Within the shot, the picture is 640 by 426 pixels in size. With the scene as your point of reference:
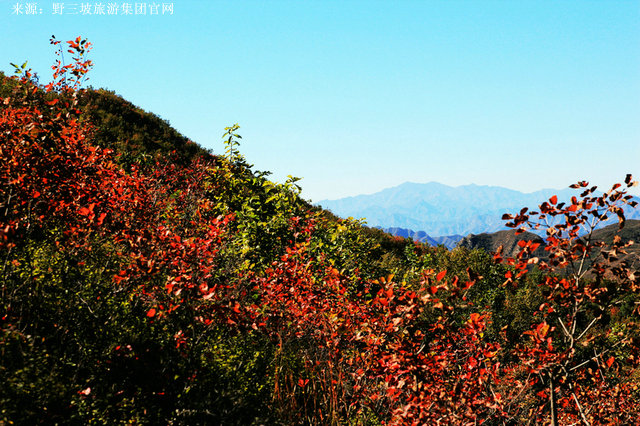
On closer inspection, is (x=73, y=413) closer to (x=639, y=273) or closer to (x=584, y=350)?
(x=639, y=273)

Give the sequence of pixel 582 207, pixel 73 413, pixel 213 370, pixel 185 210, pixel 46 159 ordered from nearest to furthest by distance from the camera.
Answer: pixel 582 207 → pixel 73 413 → pixel 213 370 → pixel 46 159 → pixel 185 210

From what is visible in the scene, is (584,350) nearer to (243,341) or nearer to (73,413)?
(243,341)

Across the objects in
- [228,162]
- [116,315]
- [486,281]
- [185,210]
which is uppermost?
[228,162]

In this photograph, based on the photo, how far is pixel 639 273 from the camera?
9.39ft

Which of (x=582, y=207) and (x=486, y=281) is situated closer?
(x=582, y=207)

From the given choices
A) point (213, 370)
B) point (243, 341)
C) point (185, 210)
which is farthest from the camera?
point (185, 210)

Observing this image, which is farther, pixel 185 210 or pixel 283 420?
pixel 185 210

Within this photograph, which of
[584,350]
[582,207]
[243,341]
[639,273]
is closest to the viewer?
[639,273]

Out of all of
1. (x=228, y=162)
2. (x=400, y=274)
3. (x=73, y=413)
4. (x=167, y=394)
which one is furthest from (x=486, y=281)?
(x=73, y=413)

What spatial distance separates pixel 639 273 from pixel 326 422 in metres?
3.54

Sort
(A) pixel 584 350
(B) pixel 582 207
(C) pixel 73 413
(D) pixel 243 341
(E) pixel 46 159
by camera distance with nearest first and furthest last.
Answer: (B) pixel 582 207, (C) pixel 73 413, (E) pixel 46 159, (D) pixel 243 341, (A) pixel 584 350

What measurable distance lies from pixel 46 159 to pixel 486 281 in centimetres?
1489

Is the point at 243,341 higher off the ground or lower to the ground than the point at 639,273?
lower

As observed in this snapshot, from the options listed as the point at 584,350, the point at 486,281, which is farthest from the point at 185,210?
the point at 584,350
